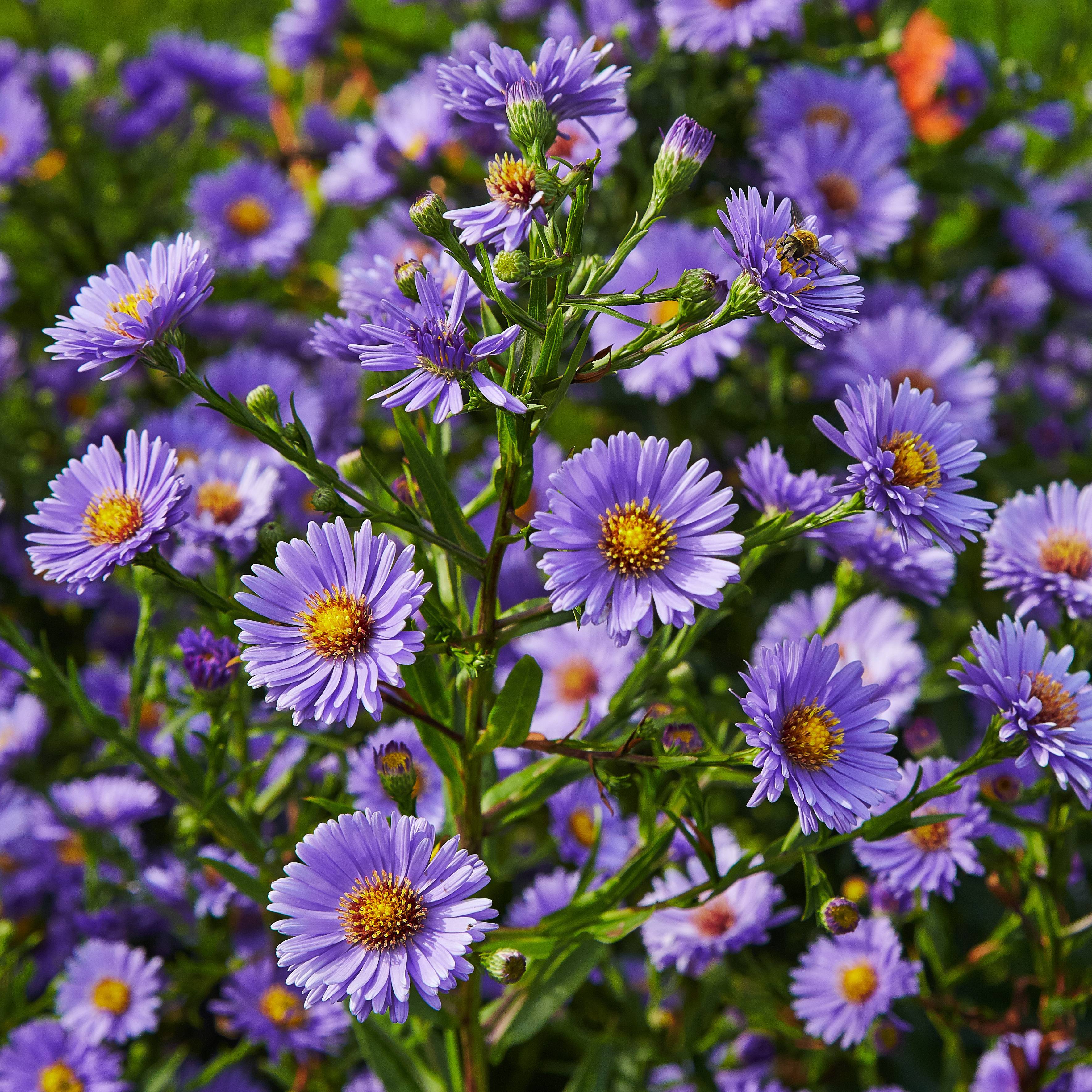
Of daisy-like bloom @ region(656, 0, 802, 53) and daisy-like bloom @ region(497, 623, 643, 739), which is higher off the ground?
daisy-like bloom @ region(656, 0, 802, 53)

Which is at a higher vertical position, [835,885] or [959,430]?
[959,430]

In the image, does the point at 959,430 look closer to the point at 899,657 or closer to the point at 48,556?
the point at 899,657

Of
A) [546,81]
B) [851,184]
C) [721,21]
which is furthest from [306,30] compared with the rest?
[546,81]

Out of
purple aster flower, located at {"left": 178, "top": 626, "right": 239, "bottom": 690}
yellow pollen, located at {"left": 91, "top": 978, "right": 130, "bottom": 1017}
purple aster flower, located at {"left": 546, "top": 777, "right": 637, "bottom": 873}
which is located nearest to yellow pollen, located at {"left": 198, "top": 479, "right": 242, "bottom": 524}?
purple aster flower, located at {"left": 178, "top": 626, "right": 239, "bottom": 690}

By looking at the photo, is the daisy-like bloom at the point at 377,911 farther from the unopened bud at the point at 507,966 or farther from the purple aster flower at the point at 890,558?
the purple aster flower at the point at 890,558

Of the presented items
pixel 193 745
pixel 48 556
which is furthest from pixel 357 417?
pixel 48 556

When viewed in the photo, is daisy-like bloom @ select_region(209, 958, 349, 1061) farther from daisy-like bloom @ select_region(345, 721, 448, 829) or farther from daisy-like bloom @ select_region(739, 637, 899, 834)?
daisy-like bloom @ select_region(739, 637, 899, 834)

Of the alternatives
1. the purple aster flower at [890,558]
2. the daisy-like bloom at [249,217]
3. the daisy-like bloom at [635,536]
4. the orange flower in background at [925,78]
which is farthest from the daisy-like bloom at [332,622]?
the orange flower in background at [925,78]
